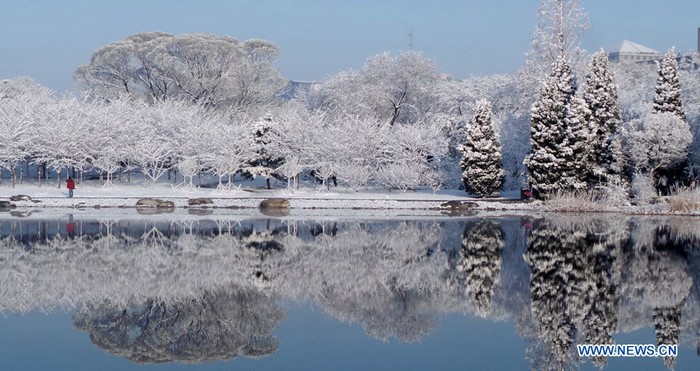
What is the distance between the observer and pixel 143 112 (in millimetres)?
43219

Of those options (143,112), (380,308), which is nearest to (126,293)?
(380,308)

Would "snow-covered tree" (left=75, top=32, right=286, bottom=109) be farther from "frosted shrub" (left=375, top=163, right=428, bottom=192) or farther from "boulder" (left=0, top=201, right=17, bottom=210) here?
"boulder" (left=0, top=201, right=17, bottom=210)

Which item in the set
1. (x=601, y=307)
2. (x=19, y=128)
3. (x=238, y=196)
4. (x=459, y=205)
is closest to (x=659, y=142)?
(x=459, y=205)

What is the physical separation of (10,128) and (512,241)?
1040 inches

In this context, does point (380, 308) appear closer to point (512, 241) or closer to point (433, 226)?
point (512, 241)

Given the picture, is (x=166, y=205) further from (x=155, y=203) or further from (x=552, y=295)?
(x=552, y=295)

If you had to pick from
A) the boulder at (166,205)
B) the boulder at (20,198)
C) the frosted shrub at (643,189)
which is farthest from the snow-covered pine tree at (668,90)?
the boulder at (20,198)

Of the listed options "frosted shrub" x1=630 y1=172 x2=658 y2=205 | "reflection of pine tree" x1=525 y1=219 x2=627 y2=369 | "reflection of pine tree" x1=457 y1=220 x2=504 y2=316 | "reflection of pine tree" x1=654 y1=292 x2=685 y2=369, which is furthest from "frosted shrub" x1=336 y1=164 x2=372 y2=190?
"reflection of pine tree" x1=654 y1=292 x2=685 y2=369

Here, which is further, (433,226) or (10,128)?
(10,128)

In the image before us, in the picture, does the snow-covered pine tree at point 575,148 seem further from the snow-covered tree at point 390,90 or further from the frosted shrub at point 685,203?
the snow-covered tree at point 390,90

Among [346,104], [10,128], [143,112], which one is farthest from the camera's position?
[346,104]

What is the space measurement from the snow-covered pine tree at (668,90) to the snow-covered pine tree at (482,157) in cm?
644

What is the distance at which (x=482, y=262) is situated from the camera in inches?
691

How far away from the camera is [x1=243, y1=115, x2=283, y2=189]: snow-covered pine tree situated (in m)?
40.0
